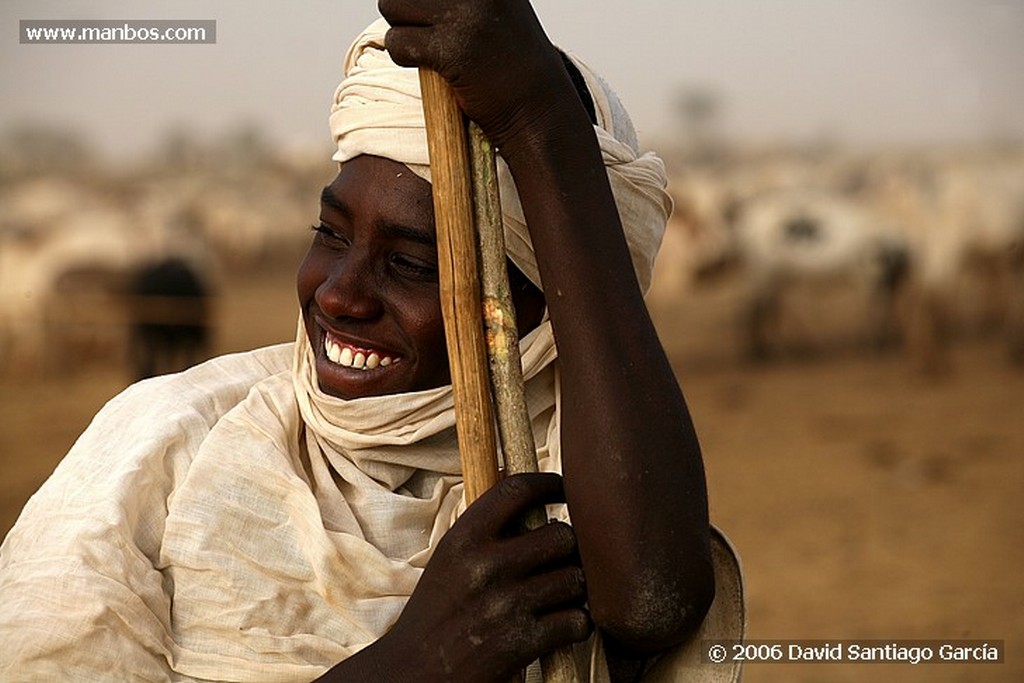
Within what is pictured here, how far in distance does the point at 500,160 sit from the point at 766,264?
13.1 meters

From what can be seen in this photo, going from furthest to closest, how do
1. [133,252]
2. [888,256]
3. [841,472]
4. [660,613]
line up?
[133,252] → [888,256] → [841,472] → [660,613]

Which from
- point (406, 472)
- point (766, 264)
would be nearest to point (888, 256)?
point (766, 264)

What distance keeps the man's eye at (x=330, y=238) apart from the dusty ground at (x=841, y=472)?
4827mm

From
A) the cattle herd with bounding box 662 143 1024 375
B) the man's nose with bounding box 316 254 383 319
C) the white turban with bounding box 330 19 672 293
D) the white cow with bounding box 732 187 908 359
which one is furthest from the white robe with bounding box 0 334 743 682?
the white cow with bounding box 732 187 908 359

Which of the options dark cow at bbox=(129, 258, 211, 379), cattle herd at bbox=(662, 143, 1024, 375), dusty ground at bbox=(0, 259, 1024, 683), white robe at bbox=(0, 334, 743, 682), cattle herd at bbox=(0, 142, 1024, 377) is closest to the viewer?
white robe at bbox=(0, 334, 743, 682)

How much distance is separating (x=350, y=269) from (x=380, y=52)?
365 millimetres

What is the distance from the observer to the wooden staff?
1921 mm

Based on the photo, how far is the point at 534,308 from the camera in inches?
91.1

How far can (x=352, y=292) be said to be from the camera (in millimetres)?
2121

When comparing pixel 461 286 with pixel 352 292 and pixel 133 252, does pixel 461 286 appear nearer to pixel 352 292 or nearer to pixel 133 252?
pixel 352 292

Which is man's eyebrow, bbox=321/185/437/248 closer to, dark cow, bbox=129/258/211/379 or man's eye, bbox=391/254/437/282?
man's eye, bbox=391/254/437/282

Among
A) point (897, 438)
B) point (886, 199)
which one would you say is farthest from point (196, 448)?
point (886, 199)

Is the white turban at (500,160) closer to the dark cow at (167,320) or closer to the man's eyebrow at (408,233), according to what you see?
the man's eyebrow at (408,233)

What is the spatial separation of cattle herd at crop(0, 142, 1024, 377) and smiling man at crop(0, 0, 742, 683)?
35.4 feet
